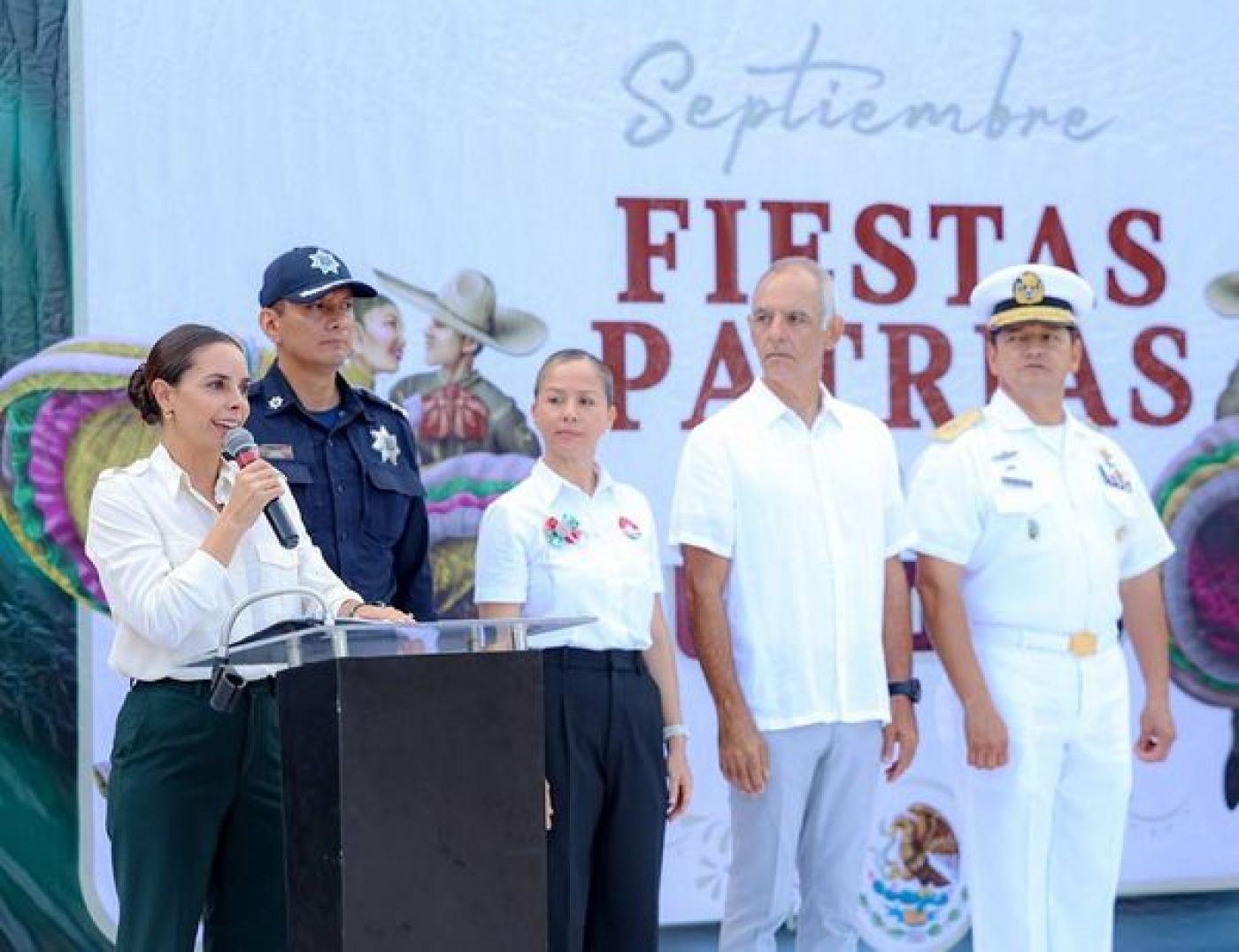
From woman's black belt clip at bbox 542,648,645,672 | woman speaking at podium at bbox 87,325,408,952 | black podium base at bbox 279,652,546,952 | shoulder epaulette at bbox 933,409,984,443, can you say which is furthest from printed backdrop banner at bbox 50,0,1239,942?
black podium base at bbox 279,652,546,952

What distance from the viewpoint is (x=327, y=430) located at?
11.8ft

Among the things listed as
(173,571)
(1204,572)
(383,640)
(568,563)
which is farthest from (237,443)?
(1204,572)

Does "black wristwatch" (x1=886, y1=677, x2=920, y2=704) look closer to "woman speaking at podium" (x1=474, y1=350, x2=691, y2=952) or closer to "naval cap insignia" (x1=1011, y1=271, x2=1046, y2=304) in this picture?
"woman speaking at podium" (x1=474, y1=350, x2=691, y2=952)

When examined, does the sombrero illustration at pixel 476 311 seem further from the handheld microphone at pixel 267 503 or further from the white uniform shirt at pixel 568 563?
the handheld microphone at pixel 267 503

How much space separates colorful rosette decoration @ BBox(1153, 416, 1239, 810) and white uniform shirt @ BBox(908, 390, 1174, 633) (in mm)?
502

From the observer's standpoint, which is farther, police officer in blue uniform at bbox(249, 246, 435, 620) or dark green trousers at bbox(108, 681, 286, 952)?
police officer in blue uniform at bbox(249, 246, 435, 620)

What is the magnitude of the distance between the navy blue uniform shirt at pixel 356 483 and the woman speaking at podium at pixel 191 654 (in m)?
0.39

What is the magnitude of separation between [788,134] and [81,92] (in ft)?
5.10

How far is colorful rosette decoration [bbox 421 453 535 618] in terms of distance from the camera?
13.9 feet

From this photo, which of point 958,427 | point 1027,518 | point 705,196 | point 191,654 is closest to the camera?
point 191,654

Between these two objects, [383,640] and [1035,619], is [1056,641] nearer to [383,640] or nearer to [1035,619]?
[1035,619]

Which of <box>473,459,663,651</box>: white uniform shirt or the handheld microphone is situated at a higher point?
the handheld microphone

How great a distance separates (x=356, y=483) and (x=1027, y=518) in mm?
1408

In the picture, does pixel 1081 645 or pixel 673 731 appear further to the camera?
pixel 1081 645
